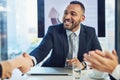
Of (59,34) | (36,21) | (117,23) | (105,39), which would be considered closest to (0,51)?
(36,21)

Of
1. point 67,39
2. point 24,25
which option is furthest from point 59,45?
point 24,25

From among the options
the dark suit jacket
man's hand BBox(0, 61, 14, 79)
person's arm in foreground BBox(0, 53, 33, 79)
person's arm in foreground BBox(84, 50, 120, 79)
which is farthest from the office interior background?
person's arm in foreground BBox(84, 50, 120, 79)

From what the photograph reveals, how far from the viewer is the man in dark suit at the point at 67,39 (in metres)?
2.76

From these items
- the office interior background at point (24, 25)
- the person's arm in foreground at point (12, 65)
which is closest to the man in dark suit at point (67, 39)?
the office interior background at point (24, 25)

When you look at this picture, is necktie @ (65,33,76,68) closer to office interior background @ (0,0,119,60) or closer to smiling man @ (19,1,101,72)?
smiling man @ (19,1,101,72)

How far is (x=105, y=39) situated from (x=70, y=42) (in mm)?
577

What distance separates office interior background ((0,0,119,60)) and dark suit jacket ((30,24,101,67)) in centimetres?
25

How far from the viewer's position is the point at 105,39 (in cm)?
304

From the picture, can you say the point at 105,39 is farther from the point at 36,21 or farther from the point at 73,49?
the point at 36,21

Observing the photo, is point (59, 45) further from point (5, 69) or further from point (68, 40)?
point (5, 69)

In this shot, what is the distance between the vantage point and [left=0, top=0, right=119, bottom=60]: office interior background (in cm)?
300

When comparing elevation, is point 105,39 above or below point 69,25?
below

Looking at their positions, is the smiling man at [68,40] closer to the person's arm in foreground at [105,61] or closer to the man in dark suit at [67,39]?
the man in dark suit at [67,39]

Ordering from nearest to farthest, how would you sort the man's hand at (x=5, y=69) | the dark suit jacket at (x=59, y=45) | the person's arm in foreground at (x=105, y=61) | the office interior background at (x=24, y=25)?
the person's arm in foreground at (x=105, y=61)
the man's hand at (x=5, y=69)
the dark suit jacket at (x=59, y=45)
the office interior background at (x=24, y=25)
